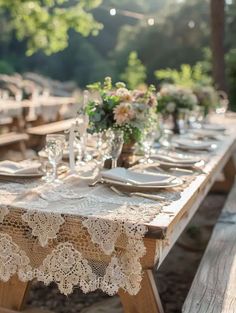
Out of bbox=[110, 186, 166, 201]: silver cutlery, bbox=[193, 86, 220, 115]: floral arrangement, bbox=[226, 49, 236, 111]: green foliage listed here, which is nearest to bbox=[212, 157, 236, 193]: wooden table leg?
bbox=[193, 86, 220, 115]: floral arrangement

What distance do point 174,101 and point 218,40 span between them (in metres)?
4.76

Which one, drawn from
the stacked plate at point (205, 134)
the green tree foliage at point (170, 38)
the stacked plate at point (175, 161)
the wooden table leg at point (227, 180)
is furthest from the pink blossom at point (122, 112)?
the green tree foliage at point (170, 38)

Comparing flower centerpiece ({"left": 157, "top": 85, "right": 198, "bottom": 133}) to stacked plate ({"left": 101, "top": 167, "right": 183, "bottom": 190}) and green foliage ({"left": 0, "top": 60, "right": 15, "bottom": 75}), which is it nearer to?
stacked plate ({"left": 101, "top": 167, "right": 183, "bottom": 190})

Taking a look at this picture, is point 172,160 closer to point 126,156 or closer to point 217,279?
point 126,156

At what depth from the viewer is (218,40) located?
785cm

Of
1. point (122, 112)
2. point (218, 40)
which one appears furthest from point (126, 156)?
point (218, 40)

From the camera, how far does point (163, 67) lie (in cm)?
1384

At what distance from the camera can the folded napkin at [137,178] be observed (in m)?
1.85

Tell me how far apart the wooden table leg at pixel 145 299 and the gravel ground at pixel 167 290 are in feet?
1.60

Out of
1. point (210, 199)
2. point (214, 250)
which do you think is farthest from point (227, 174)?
point (214, 250)

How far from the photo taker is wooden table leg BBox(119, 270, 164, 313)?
5.46ft

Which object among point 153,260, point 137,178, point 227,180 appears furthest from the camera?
point 227,180

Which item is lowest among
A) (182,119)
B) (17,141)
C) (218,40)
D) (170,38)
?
(17,141)

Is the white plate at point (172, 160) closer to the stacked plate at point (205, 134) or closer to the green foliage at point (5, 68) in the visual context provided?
the stacked plate at point (205, 134)
